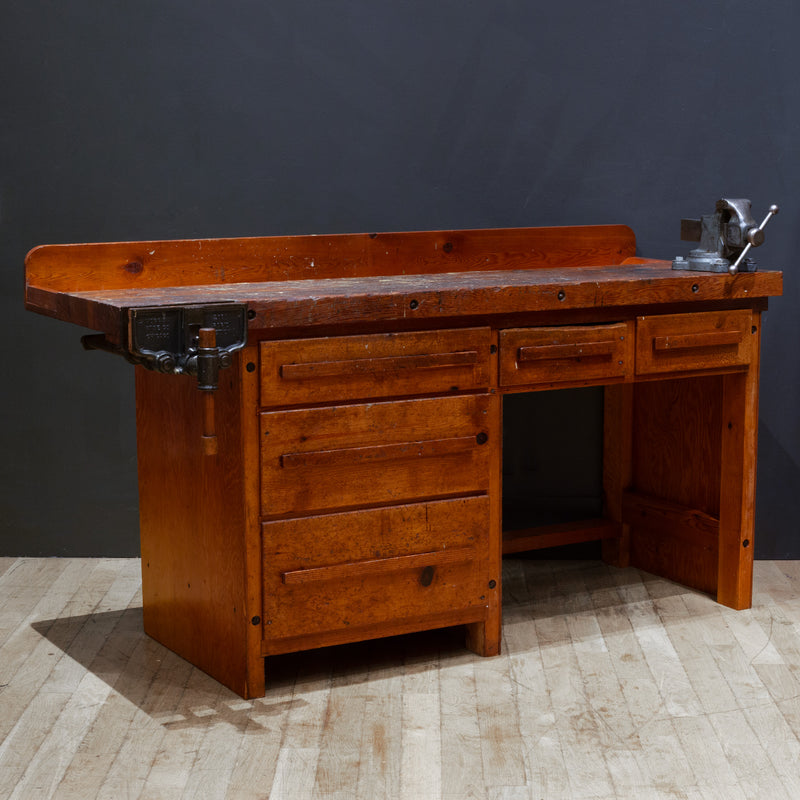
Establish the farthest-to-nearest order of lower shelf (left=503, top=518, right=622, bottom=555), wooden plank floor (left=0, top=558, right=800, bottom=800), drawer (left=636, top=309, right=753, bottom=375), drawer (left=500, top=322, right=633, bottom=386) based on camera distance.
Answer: lower shelf (left=503, top=518, right=622, bottom=555) → drawer (left=636, top=309, right=753, bottom=375) → drawer (left=500, top=322, right=633, bottom=386) → wooden plank floor (left=0, top=558, right=800, bottom=800)

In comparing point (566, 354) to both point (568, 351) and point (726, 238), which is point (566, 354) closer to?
point (568, 351)

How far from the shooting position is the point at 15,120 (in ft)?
12.1

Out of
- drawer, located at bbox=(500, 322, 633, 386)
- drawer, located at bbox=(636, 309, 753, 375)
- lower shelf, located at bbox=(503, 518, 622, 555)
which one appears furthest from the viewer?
lower shelf, located at bbox=(503, 518, 622, 555)

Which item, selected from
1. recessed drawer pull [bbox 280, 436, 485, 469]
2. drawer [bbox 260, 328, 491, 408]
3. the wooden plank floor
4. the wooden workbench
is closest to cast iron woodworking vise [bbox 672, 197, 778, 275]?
the wooden workbench

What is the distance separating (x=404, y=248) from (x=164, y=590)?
1.19 meters

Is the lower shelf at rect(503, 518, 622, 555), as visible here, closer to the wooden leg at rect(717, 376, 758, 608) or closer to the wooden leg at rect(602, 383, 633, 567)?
the wooden leg at rect(602, 383, 633, 567)

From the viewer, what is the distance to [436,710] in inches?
112

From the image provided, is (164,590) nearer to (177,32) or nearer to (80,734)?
(80,734)

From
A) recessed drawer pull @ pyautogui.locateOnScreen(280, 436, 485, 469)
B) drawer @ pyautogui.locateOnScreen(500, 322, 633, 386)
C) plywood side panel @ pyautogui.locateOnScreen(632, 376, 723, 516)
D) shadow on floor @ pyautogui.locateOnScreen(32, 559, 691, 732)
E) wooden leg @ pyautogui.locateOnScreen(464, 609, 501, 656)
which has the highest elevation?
drawer @ pyautogui.locateOnScreen(500, 322, 633, 386)

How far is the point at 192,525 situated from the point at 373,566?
0.46 meters

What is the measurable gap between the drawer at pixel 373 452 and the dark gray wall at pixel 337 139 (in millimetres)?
1029

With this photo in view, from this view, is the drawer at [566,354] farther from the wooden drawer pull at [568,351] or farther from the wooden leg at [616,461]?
the wooden leg at [616,461]

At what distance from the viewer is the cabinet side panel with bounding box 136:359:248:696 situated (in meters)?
2.84

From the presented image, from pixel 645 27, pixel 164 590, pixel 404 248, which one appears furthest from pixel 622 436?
pixel 164 590
